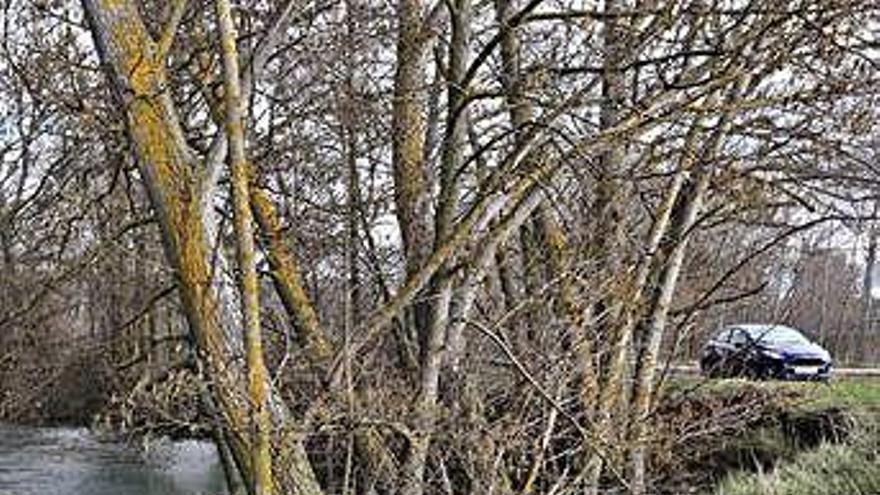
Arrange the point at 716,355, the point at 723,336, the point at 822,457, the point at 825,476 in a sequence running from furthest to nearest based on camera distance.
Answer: the point at 723,336 → the point at 716,355 → the point at 822,457 → the point at 825,476

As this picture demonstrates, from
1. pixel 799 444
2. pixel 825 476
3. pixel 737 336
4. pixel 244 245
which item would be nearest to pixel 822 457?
pixel 825 476

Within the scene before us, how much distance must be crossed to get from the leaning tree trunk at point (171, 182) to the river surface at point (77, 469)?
32.0 feet

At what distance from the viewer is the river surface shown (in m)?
17.3

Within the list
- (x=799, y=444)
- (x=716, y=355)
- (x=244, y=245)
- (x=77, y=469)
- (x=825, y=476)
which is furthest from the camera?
(x=77, y=469)

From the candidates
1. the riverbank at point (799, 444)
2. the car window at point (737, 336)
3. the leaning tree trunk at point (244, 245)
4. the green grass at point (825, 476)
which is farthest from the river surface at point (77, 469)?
the leaning tree trunk at point (244, 245)

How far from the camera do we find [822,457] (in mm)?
10500

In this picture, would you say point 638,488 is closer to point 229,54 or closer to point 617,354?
point 617,354

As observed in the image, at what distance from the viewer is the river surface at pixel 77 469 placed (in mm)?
17344

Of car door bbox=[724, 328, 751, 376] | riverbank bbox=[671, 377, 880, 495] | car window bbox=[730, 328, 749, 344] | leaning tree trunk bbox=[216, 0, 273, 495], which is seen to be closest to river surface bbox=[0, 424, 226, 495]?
riverbank bbox=[671, 377, 880, 495]

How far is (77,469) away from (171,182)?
51.9ft

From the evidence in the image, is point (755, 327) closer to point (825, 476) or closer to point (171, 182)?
point (825, 476)

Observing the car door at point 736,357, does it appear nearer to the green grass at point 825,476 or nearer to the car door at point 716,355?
the car door at point 716,355

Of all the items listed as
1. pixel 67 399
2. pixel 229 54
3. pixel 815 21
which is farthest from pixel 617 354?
pixel 67 399

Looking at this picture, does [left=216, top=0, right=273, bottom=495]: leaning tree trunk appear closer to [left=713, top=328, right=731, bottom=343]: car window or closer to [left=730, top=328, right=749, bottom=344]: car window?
[left=713, top=328, right=731, bottom=343]: car window
